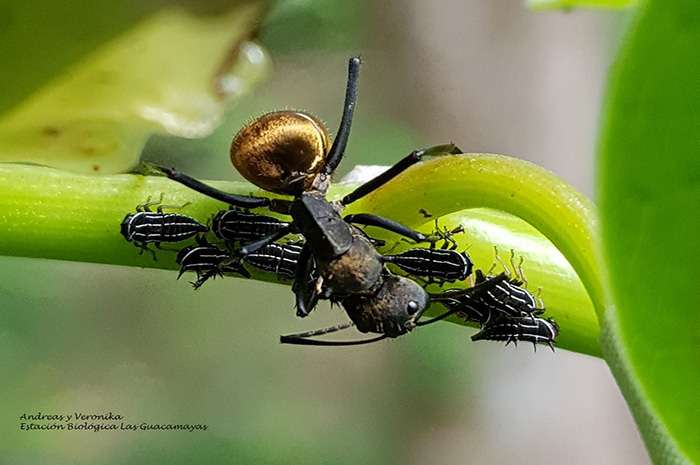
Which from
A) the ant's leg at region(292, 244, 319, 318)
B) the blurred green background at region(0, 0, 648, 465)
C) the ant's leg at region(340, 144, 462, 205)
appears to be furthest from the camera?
the blurred green background at region(0, 0, 648, 465)

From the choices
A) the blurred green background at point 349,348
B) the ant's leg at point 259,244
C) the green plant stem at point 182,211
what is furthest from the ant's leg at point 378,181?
the blurred green background at point 349,348

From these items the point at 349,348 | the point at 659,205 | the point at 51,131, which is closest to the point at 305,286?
the point at 51,131

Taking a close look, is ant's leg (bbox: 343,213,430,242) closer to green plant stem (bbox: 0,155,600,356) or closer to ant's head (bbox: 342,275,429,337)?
green plant stem (bbox: 0,155,600,356)

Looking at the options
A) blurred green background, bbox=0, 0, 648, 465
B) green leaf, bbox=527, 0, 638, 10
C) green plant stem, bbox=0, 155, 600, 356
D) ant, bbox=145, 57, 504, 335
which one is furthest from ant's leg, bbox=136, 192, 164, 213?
blurred green background, bbox=0, 0, 648, 465

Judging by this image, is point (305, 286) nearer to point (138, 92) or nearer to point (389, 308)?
point (389, 308)

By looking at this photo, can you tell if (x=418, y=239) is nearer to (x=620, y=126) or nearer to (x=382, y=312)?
(x=382, y=312)

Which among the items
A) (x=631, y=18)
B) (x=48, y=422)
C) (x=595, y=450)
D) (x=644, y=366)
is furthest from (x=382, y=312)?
(x=595, y=450)
